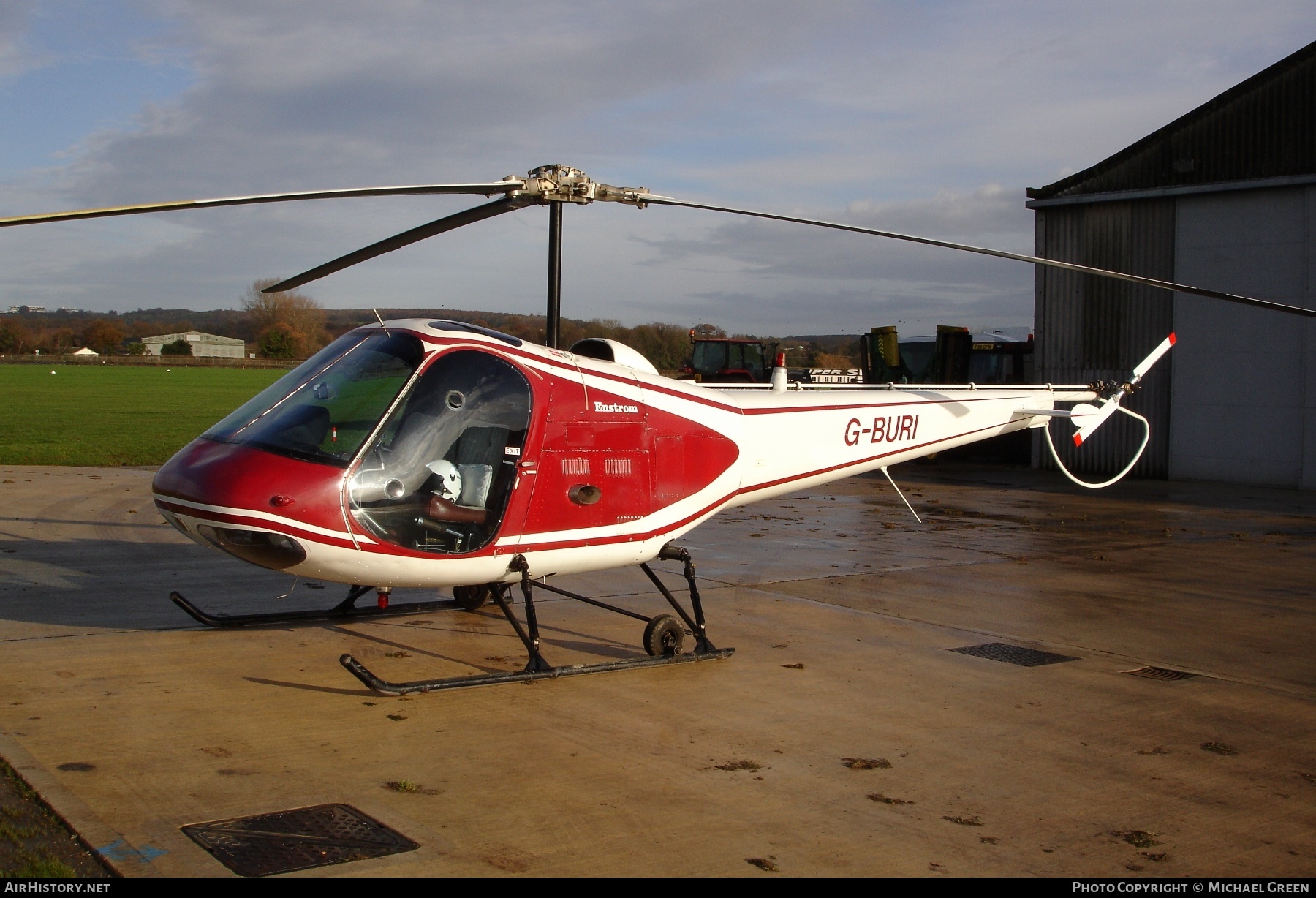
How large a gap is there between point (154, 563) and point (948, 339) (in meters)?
18.9

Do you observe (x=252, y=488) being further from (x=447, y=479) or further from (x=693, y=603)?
(x=693, y=603)

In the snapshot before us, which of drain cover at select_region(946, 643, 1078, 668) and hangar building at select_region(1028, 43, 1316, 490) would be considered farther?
hangar building at select_region(1028, 43, 1316, 490)

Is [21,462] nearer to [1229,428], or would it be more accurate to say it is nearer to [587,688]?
[587,688]

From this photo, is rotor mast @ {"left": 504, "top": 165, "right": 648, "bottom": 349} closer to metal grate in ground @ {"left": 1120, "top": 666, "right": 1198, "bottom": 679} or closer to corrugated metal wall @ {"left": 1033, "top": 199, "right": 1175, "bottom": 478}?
metal grate in ground @ {"left": 1120, "top": 666, "right": 1198, "bottom": 679}

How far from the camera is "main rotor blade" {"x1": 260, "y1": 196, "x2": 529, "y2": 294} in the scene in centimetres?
646

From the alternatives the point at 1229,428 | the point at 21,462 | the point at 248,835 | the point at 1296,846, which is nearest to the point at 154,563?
the point at 248,835

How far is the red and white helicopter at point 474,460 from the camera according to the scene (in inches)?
228

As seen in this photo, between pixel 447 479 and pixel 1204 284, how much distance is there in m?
18.5

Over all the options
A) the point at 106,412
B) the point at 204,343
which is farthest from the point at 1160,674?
the point at 204,343

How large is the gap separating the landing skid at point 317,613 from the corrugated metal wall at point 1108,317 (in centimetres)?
1564

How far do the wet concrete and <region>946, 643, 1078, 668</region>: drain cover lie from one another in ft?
0.36

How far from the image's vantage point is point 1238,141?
19.7 meters

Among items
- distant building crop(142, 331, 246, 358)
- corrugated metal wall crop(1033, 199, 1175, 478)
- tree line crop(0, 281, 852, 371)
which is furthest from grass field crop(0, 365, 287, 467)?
distant building crop(142, 331, 246, 358)

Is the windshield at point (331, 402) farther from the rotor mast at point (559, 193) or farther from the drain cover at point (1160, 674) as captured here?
the drain cover at point (1160, 674)
